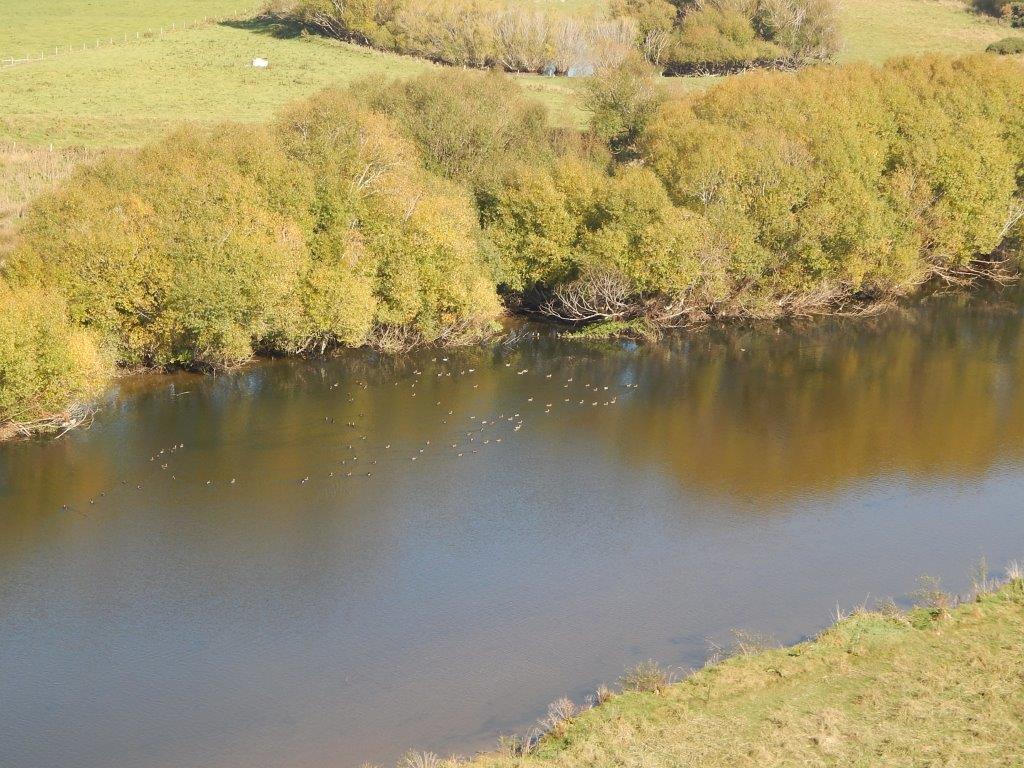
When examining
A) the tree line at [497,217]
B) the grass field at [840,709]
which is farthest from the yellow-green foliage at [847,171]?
the grass field at [840,709]

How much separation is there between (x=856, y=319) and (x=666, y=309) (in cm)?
992

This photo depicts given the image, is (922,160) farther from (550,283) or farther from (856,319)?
(550,283)

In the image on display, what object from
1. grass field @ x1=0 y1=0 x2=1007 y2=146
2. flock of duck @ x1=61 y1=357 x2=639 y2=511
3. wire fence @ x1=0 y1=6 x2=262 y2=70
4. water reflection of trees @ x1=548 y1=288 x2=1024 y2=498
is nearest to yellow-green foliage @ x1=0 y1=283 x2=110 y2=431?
flock of duck @ x1=61 y1=357 x2=639 y2=511

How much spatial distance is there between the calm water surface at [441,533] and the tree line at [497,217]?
2823mm

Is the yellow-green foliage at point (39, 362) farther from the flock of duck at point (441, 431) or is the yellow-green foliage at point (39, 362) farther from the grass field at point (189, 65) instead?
the grass field at point (189, 65)

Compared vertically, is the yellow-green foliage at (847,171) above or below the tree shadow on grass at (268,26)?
Answer: below

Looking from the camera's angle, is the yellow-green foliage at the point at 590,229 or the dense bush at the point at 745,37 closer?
the yellow-green foliage at the point at 590,229

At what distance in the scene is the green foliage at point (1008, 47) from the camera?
82125 mm

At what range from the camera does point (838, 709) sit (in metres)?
20.1

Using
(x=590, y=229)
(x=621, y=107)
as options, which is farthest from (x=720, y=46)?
(x=590, y=229)

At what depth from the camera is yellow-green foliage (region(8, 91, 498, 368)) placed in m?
41.7

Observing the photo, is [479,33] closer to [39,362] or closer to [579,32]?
[579,32]

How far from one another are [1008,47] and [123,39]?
69.2 metres

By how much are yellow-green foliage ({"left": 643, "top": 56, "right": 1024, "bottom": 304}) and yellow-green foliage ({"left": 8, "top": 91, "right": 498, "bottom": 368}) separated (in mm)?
11719
